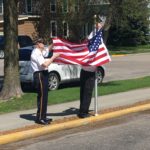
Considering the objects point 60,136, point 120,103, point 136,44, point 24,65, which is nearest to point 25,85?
point 24,65

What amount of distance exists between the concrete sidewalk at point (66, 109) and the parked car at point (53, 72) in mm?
2836

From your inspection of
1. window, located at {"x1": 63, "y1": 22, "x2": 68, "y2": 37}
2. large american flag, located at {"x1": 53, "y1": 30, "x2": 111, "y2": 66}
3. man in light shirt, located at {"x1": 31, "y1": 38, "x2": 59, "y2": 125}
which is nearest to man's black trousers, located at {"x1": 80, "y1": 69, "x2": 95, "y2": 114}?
large american flag, located at {"x1": 53, "y1": 30, "x2": 111, "y2": 66}

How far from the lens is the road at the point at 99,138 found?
8859 mm

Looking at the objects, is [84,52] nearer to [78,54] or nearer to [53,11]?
[78,54]

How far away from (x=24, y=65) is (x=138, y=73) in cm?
845

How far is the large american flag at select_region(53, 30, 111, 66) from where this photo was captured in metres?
11.1

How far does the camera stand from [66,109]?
1254 cm

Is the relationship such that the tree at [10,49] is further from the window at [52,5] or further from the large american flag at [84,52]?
the large american flag at [84,52]

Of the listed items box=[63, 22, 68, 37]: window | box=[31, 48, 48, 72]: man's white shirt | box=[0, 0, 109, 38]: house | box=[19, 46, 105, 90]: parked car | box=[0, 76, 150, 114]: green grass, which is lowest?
box=[0, 76, 150, 114]: green grass

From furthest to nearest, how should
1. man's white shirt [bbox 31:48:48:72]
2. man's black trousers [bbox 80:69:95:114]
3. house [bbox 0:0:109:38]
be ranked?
house [bbox 0:0:109:38] → man's black trousers [bbox 80:69:95:114] → man's white shirt [bbox 31:48:48:72]

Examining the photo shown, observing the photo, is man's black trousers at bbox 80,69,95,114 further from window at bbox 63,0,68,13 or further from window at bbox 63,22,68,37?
window at bbox 63,22,68,37

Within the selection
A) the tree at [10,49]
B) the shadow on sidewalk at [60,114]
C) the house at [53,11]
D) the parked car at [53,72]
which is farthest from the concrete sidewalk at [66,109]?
the house at [53,11]

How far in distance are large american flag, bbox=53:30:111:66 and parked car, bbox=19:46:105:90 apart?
5715mm

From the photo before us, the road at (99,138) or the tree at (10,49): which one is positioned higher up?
the tree at (10,49)
